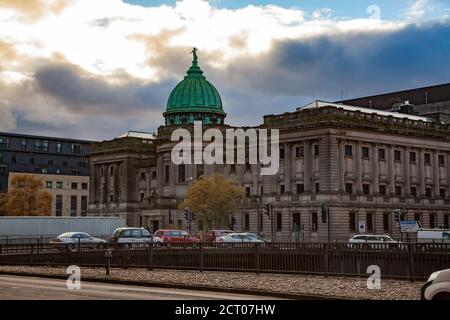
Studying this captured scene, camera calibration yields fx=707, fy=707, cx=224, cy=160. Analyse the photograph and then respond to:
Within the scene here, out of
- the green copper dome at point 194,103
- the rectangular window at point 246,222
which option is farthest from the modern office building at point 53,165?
the rectangular window at point 246,222

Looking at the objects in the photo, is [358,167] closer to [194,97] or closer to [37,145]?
[194,97]

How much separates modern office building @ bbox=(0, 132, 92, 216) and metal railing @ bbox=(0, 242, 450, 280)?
11641 cm

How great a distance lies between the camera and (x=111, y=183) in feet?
420

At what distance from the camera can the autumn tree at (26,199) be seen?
12475cm

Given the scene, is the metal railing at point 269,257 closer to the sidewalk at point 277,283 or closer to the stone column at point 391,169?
the sidewalk at point 277,283

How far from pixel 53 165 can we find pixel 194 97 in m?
57.8

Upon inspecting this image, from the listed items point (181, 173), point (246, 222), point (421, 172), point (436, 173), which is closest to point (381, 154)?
point (421, 172)

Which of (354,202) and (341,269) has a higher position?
(354,202)

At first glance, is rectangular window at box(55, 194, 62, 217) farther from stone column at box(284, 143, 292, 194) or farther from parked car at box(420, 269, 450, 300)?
parked car at box(420, 269, 450, 300)

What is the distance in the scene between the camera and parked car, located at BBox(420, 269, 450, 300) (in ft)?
45.5

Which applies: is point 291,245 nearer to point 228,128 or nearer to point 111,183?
point 228,128

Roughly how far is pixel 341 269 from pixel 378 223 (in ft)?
209
